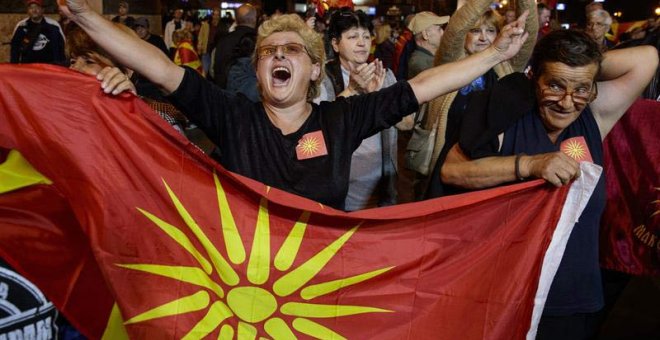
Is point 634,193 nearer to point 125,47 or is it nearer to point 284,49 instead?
point 284,49

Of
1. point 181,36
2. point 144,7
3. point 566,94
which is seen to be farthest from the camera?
point 144,7

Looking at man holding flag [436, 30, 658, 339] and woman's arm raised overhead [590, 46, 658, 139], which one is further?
woman's arm raised overhead [590, 46, 658, 139]

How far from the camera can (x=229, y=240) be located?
2621mm

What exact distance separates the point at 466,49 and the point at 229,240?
8.83 feet

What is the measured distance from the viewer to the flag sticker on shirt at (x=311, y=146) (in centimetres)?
280

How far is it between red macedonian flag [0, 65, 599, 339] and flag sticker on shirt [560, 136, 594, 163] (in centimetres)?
18

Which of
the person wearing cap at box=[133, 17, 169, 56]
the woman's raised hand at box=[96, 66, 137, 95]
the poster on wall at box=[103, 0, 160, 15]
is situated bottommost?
the poster on wall at box=[103, 0, 160, 15]

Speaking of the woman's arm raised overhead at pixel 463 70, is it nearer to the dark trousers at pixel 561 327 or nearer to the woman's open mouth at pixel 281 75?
the woman's open mouth at pixel 281 75

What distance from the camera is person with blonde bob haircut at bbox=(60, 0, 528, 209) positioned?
276 cm

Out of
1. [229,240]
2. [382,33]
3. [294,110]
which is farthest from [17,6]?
[229,240]

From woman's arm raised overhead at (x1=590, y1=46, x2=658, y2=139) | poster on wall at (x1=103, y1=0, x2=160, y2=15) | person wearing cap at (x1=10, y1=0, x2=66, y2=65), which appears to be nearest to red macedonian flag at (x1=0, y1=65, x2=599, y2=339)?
woman's arm raised overhead at (x1=590, y1=46, x2=658, y2=139)

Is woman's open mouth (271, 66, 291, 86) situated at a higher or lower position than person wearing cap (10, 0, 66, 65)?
higher

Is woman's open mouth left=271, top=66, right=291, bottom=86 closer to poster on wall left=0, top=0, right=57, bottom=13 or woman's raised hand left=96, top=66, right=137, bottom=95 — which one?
woman's raised hand left=96, top=66, right=137, bottom=95

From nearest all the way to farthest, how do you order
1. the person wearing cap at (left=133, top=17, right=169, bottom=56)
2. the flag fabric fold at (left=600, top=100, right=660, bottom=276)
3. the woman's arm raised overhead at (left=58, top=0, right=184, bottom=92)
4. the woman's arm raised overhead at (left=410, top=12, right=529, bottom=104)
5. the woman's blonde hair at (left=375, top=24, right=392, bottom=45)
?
the woman's arm raised overhead at (left=58, top=0, right=184, bottom=92), the woman's arm raised overhead at (left=410, top=12, right=529, bottom=104), the flag fabric fold at (left=600, top=100, right=660, bottom=276), the person wearing cap at (left=133, top=17, right=169, bottom=56), the woman's blonde hair at (left=375, top=24, right=392, bottom=45)
